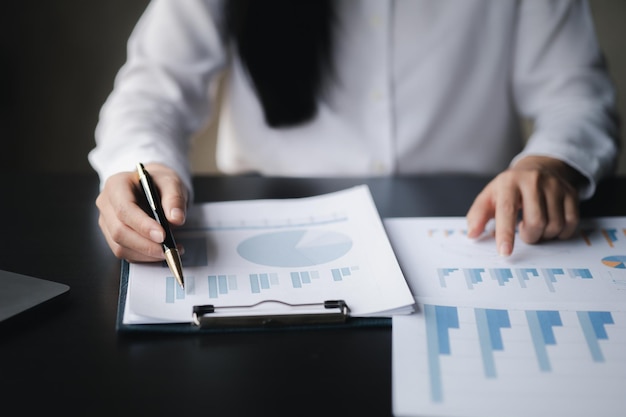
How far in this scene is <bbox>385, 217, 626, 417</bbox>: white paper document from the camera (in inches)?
14.8

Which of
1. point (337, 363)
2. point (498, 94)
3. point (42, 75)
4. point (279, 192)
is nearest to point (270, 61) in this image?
point (279, 192)

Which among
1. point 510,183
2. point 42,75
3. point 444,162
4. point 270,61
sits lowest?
point 510,183

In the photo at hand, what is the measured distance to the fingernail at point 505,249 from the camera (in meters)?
0.56

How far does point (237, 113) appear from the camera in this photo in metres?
1.06

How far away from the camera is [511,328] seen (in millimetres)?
447

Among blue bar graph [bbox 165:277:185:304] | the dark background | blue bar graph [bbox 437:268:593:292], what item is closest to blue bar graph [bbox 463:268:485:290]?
blue bar graph [bbox 437:268:593:292]

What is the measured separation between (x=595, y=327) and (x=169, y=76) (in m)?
0.70

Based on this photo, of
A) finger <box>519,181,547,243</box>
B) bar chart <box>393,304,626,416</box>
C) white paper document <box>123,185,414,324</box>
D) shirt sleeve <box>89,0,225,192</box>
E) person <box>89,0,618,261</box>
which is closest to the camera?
bar chart <box>393,304,626,416</box>

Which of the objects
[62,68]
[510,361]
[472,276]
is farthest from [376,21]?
[62,68]

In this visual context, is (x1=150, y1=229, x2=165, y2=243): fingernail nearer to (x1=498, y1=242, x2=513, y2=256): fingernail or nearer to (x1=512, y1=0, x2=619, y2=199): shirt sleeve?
(x1=498, y1=242, x2=513, y2=256): fingernail

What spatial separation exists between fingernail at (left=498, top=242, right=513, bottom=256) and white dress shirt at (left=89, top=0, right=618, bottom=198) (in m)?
0.41

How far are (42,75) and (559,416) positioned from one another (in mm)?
1587

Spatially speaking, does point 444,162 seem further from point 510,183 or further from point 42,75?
point 42,75

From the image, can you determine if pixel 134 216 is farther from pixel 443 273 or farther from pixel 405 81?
pixel 405 81
